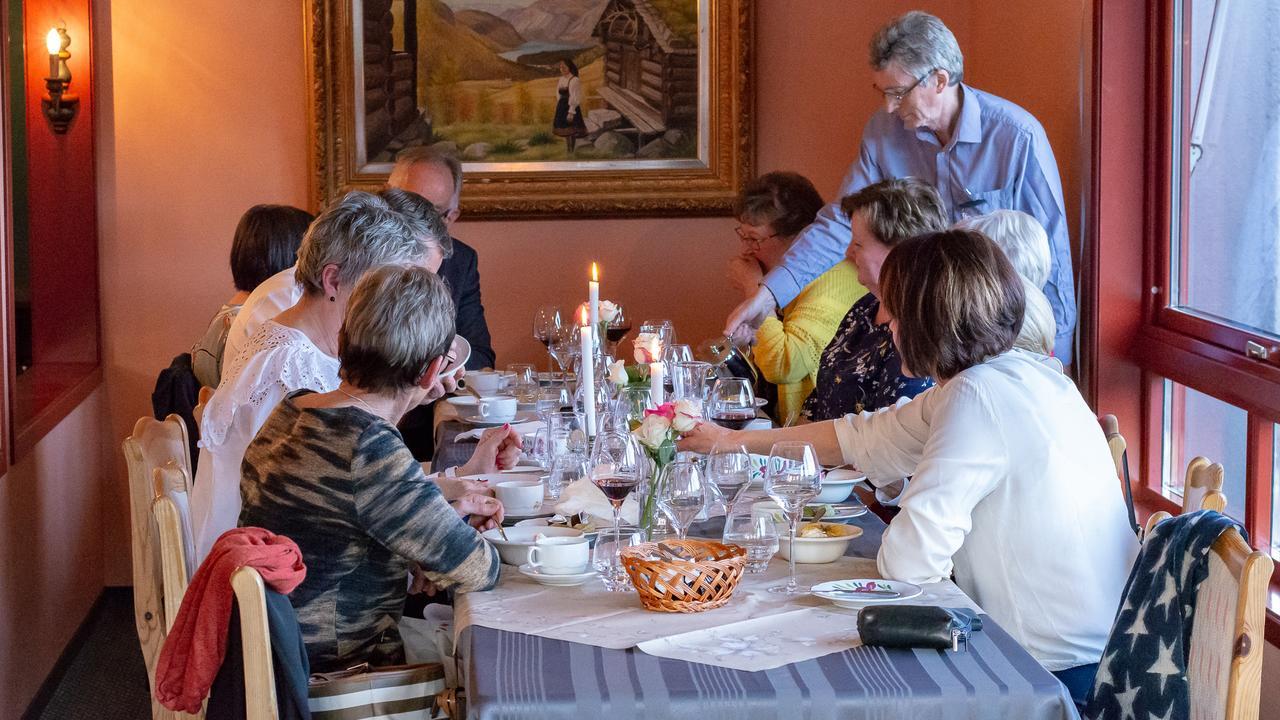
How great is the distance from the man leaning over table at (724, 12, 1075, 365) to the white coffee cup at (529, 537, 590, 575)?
188 centimetres

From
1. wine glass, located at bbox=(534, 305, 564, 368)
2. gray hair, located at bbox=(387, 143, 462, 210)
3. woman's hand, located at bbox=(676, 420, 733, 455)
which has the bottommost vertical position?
woman's hand, located at bbox=(676, 420, 733, 455)

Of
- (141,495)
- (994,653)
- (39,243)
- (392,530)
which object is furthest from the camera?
(39,243)

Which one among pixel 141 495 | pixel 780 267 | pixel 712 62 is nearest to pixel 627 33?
pixel 712 62

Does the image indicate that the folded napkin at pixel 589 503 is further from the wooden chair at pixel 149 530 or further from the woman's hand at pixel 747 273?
the woman's hand at pixel 747 273

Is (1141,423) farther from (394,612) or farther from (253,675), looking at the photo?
(253,675)

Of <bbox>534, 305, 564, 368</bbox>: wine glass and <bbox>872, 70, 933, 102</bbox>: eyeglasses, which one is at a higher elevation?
<bbox>872, 70, 933, 102</bbox>: eyeglasses

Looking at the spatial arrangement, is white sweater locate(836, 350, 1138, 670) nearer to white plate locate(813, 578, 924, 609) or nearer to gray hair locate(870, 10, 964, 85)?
white plate locate(813, 578, 924, 609)

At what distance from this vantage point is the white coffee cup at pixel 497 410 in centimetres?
354

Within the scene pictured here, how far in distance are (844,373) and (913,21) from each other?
43.3 inches

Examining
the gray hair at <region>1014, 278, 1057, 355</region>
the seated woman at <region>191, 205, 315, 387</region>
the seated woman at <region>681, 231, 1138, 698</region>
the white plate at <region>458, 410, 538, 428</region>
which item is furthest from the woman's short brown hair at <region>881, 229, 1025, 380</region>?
the seated woman at <region>191, 205, 315, 387</region>

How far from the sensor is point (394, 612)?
2.18 meters

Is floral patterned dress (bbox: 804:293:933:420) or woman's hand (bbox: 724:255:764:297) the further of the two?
woman's hand (bbox: 724:255:764:297)

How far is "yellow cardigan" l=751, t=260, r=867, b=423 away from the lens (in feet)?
13.2

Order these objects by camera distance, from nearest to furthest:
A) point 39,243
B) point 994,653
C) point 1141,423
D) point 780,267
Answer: point 994,653
point 1141,423
point 780,267
point 39,243
